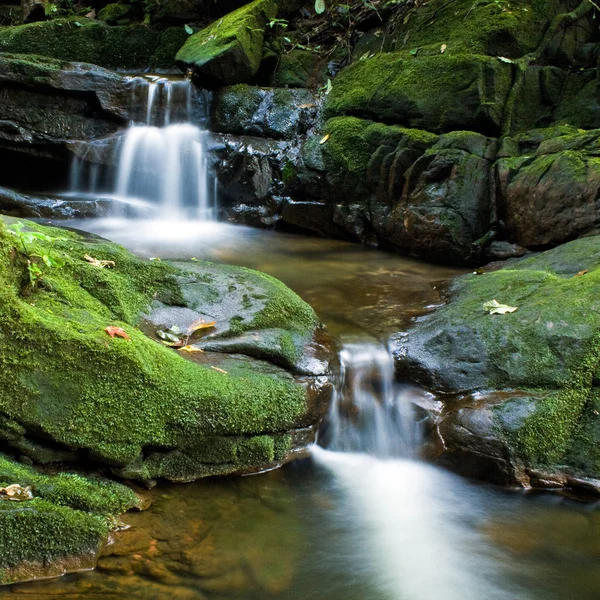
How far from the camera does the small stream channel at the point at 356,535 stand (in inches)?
98.5

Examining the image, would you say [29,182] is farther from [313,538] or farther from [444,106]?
[313,538]

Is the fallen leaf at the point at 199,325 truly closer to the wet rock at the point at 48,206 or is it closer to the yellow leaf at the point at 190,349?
the yellow leaf at the point at 190,349

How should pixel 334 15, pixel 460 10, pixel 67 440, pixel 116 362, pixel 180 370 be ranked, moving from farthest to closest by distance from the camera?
1. pixel 334 15
2. pixel 460 10
3. pixel 180 370
4. pixel 116 362
5. pixel 67 440

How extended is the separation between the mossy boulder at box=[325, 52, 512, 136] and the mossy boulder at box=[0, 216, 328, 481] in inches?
182

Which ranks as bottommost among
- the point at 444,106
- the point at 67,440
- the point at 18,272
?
the point at 67,440

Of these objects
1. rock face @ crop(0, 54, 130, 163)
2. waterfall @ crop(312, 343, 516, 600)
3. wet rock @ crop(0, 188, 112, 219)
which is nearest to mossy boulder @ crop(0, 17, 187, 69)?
rock face @ crop(0, 54, 130, 163)

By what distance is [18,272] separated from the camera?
3000 mm

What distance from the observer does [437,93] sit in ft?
25.4

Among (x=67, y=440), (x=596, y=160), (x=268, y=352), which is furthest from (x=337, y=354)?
(x=596, y=160)

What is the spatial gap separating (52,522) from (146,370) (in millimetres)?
874

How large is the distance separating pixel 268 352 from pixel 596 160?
4.47 meters

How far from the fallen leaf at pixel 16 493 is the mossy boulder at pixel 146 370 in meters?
0.27

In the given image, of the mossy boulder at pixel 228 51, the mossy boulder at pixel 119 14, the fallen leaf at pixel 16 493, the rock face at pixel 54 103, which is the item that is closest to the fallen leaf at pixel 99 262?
the fallen leaf at pixel 16 493

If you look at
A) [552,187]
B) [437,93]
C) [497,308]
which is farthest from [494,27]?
[497,308]
